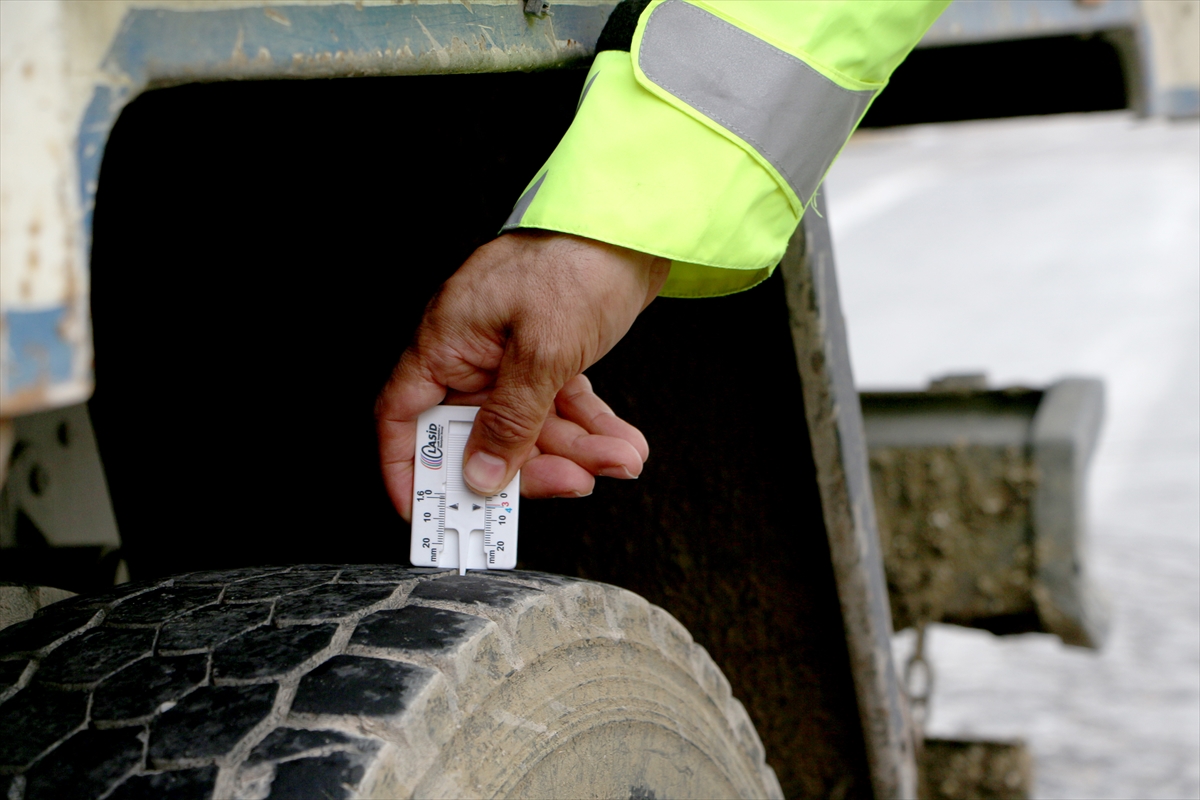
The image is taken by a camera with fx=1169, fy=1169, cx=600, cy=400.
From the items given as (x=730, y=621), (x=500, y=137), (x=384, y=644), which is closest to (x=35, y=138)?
(x=384, y=644)

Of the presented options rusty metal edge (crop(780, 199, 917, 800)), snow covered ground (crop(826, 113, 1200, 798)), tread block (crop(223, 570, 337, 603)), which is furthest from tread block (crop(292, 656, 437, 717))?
snow covered ground (crop(826, 113, 1200, 798))

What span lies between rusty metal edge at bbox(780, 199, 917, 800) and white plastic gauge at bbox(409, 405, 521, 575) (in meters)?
0.35

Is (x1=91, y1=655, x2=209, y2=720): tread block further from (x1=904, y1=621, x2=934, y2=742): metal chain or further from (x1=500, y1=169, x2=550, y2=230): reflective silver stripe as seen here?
(x1=904, y1=621, x2=934, y2=742): metal chain

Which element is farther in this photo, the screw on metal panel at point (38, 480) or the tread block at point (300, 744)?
the screw on metal panel at point (38, 480)

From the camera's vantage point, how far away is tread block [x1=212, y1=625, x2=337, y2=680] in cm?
71

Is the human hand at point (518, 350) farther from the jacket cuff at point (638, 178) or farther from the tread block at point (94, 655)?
the tread block at point (94, 655)

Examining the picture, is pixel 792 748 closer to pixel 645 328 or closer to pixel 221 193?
pixel 645 328

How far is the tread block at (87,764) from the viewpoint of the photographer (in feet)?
2.15

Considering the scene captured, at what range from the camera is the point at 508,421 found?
0.84m

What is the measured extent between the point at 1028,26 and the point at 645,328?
75cm

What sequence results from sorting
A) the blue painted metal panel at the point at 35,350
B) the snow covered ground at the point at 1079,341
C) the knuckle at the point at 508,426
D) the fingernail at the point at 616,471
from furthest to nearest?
1. the snow covered ground at the point at 1079,341
2. the fingernail at the point at 616,471
3. the knuckle at the point at 508,426
4. the blue painted metal panel at the point at 35,350

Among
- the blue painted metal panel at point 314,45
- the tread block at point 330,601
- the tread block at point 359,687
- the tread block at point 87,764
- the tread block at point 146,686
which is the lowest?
the tread block at point 87,764

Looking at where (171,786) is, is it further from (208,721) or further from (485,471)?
(485,471)

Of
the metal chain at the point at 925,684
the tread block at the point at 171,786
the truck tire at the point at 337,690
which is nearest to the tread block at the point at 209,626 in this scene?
the truck tire at the point at 337,690
